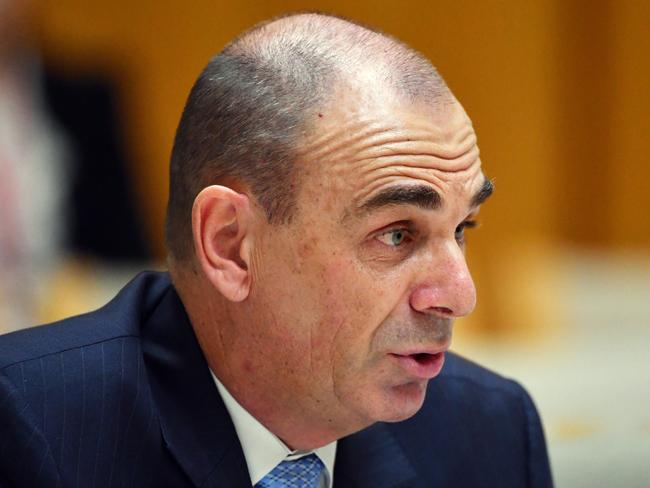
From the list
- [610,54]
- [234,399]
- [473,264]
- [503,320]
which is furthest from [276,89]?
[610,54]

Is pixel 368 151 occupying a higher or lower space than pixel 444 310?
higher

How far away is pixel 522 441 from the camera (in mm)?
2523

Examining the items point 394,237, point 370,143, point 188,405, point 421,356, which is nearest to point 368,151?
point 370,143

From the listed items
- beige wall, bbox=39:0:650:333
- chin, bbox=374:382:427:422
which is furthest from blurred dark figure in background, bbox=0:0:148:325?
chin, bbox=374:382:427:422

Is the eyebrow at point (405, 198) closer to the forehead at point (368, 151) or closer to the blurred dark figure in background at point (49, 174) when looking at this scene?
the forehead at point (368, 151)

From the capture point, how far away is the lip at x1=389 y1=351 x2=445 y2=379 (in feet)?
6.70

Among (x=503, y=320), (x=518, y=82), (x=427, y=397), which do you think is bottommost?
(x=427, y=397)

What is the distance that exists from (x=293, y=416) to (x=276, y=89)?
0.62 m

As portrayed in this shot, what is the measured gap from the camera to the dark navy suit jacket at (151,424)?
197 cm

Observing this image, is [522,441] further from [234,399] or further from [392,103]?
[392,103]

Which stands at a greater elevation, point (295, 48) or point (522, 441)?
point (295, 48)

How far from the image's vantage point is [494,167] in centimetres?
641

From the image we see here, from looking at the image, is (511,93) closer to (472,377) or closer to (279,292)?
(472,377)

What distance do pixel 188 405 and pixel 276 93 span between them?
0.61m
